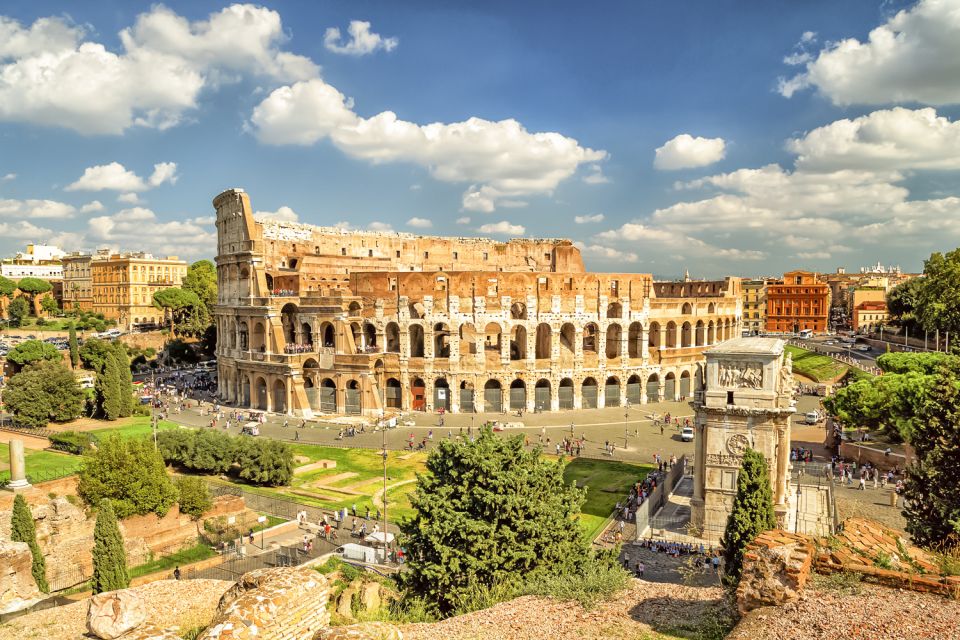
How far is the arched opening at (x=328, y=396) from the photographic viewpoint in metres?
48.7

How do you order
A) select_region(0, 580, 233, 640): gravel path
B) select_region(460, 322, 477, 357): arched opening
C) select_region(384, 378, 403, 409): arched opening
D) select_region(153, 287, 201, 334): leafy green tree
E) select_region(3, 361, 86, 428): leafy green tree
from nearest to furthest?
select_region(0, 580, 233, 640): gravel path → select_region(3, 361, 86, 428): leafy green tree → select_region(460, 322, 477, 357): arched opening → select_region(384, 378, 403, 409): arched opening → select_region(153, 287, 201, 334): leafy green tree

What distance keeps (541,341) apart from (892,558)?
43187mm

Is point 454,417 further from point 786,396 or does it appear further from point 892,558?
point 892,558

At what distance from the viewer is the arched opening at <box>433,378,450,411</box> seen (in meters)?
49.0

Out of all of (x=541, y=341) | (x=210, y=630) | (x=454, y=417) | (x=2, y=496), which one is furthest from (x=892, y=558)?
(x=541, y=341)

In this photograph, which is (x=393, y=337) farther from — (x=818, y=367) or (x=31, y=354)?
(x=818, y=367)

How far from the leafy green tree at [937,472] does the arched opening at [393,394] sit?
123 ft

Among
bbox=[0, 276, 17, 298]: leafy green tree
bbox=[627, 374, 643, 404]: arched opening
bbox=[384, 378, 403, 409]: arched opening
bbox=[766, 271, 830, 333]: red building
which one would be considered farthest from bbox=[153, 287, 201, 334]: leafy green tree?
bbox=[766, 271, 830, 333]: red building

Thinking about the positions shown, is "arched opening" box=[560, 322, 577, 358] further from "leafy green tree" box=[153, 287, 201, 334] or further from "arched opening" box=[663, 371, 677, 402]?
"leafy green tree" box=[153, 287, 201, 334]

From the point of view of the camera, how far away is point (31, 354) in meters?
55.8

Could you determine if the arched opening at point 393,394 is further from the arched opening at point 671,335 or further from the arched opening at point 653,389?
the arched opening at point 671,335

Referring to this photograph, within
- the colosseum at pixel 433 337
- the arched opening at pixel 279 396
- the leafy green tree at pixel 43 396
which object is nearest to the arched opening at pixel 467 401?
the colosseum at pixel 433 337

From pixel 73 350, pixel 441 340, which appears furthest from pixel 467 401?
pixel 73 350

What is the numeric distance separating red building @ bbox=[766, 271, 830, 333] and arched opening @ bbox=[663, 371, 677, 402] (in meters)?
62.9
